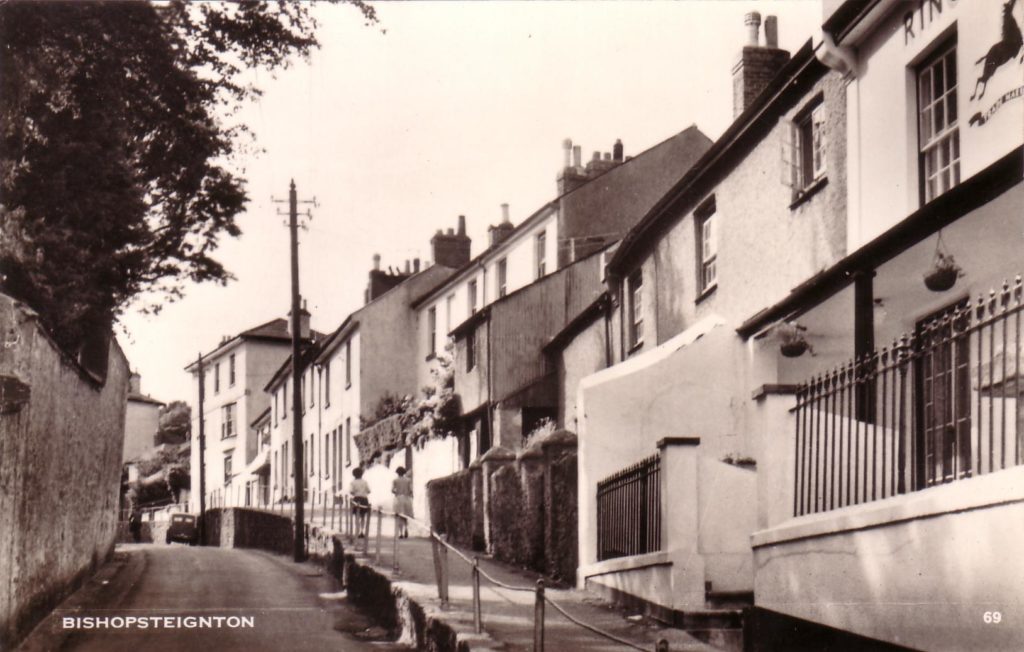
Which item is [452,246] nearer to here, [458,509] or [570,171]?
[570,171]

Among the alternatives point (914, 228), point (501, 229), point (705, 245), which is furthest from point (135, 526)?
point (914, 228)

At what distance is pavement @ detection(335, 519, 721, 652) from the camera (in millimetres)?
11617

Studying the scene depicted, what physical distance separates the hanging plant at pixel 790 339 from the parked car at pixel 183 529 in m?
42.1

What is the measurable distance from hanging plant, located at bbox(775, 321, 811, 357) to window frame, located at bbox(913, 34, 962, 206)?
158 centimetres

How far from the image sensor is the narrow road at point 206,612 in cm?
1437

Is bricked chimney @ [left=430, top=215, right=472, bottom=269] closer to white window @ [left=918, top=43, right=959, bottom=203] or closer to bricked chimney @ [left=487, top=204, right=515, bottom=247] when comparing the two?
bricked chimney @ [left=487, top=204, right=515, bottom=247]

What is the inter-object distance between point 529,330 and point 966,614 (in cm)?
2672

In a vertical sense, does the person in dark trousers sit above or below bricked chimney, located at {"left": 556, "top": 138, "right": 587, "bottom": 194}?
below

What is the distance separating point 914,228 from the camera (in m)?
10.4

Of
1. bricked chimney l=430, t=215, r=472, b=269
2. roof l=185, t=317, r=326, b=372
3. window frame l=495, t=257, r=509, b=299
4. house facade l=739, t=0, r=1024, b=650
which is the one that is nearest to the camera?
house facade l=739, t=0, r=1024, b=650

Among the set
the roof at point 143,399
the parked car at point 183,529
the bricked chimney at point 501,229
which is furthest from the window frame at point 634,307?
the roof at point 143,399

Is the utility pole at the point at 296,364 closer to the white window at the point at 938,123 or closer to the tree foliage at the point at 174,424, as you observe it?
the white window at the point at 938,123

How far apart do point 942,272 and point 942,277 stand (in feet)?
0.14

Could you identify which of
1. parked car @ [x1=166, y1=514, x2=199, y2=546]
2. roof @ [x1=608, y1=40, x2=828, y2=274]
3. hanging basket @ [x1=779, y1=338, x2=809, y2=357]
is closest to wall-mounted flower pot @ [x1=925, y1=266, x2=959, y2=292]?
hanging basket @ [x1=779, y1=338, x2=809, y2=357]
